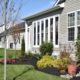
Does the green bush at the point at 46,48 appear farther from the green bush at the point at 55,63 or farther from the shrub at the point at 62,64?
the shrub at the point at 62,64

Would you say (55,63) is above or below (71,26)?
below

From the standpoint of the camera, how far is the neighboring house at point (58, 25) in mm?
19312

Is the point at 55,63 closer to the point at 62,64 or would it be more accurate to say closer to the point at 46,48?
the point at 62,64

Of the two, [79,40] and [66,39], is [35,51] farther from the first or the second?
[79,40]

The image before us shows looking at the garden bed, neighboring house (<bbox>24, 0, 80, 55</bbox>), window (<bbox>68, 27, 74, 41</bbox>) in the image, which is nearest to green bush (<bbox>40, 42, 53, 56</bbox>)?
neighboring house (<bbox>24, 0, 80, 55</bbox>)

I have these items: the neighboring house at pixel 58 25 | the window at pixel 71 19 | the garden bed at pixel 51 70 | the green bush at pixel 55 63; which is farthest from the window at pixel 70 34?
the garden bed at pixel 51 70

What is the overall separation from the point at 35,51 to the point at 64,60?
10701 mm

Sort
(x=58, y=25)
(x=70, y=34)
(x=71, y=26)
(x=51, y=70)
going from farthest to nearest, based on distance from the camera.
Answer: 1. (x=58, y=25)
2. (x=70, y=34)
3. (x=71, y=26)
4. (x=51, y=70)

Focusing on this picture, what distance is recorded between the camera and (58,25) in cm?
2194

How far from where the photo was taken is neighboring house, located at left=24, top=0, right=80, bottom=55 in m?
19.3

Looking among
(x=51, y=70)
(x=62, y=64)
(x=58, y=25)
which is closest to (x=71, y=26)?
(x=58, y=25)

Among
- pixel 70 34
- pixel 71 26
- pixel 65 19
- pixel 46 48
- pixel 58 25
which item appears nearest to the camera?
pixel 71 26

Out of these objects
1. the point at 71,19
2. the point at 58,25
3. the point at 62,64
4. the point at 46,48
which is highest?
the point at 71,19

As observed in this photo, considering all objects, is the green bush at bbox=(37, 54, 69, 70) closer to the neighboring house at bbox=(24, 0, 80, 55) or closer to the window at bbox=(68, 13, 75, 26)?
the neighboring house at bbox=(24, 0, 80, 55)
